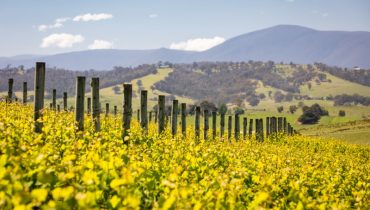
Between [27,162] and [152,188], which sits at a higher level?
[27,162]

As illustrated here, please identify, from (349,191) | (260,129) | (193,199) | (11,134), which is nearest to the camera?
(193,199)

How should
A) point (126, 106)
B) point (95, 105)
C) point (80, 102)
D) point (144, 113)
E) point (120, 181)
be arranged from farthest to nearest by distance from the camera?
point (144, 113)
point (126, 106)
point (95, 105)
point (80, 102)
point (120, 181)

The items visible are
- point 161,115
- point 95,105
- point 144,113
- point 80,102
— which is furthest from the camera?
point 161,115

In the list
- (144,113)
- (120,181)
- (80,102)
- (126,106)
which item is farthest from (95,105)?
(120,181)

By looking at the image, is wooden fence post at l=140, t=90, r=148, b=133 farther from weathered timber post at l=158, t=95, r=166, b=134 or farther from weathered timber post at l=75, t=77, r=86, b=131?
weathered timber post at l=75, t=77, r=86, b=131

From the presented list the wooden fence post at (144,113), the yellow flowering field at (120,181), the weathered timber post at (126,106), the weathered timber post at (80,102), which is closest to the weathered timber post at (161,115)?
the wooden fence post at (144,113)

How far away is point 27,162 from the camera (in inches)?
253

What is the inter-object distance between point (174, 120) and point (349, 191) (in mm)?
10845

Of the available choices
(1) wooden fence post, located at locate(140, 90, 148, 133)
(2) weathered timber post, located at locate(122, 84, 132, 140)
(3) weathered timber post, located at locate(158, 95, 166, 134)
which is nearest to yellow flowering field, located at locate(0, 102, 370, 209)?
(2) weathered timber post, located at locate(122, 84, 132, 140)

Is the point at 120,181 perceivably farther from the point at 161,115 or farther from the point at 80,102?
the point at 161,115

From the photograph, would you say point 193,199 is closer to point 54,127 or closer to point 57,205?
point 57,205

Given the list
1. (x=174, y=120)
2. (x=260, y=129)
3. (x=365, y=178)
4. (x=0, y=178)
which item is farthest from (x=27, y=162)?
(x=260, y=129)

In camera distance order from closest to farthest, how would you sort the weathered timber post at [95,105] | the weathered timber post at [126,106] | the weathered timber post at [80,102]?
1. the weathered timber post at [80,102]
2. the weathered timber post at [95,105]
3. the weathered timber post at [126,106]

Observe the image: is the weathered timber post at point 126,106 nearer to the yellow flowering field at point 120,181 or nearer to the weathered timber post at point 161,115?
the yellow flowering field at point 120,181
